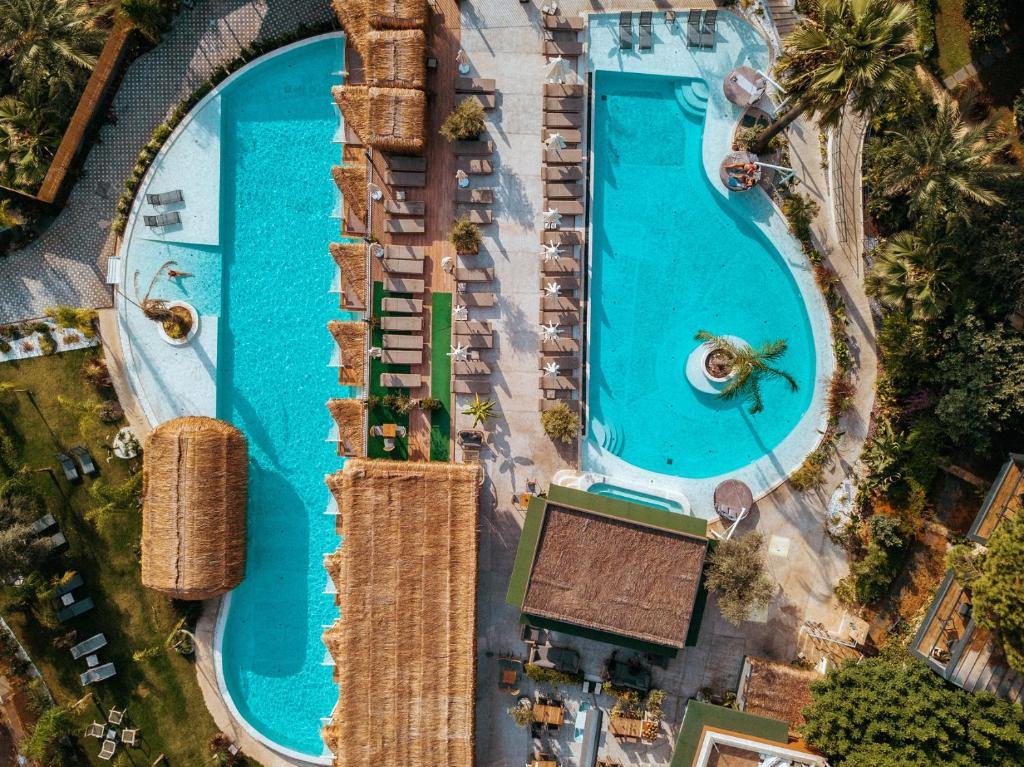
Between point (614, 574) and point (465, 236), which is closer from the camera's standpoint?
point (614, 574)

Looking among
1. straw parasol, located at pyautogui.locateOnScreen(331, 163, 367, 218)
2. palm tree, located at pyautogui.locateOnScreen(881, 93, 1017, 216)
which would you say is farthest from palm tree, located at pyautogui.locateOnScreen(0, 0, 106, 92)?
palm tree, located at pyautogui.locateOnScreen(881, 93, 1017, 216)

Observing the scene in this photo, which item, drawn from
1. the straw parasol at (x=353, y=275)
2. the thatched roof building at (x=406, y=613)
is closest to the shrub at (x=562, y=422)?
the thatched roof building at (x=406, y=613)

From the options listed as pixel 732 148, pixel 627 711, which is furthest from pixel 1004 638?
pixel 732 148

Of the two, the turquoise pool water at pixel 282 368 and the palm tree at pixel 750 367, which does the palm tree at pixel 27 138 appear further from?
the palm tree at pixel 750 367

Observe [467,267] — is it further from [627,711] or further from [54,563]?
[54,563]

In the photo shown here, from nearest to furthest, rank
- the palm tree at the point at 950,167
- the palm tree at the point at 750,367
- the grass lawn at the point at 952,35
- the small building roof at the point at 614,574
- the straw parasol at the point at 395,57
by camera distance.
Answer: the palm tree at the point at 950,167 < the small building roof at the point at 614,574 < the straw parasol at the point at 395,57 < the palm tree at the point at 750,367 < the grass lawn at the point at 952,35

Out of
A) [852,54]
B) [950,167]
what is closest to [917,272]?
[950,167]

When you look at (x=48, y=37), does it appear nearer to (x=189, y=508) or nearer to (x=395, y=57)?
(x=395, y=57)

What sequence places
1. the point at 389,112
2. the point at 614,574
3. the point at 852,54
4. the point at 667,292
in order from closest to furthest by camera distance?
the point at 852,54 < the point at 614,574 < the point at 389,112 < the point at 667,292

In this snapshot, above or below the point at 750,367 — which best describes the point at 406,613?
below
